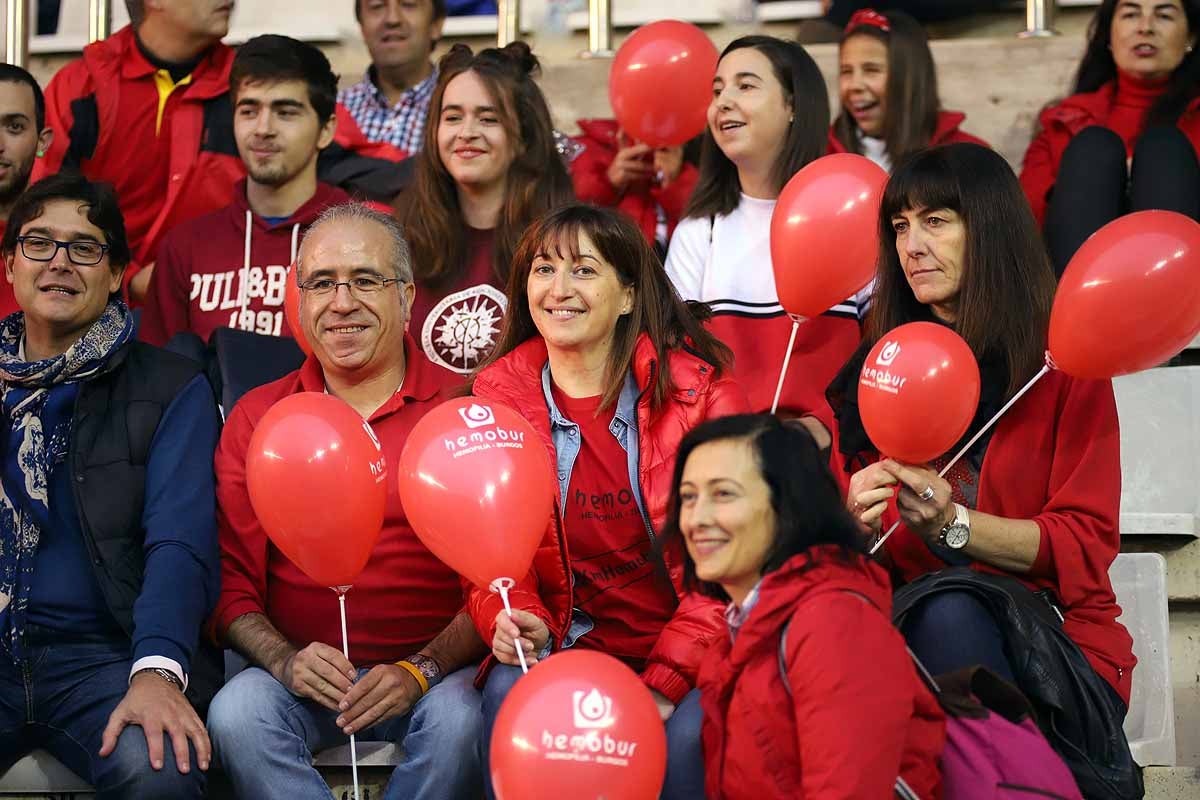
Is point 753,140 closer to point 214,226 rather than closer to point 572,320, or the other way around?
point 572,320

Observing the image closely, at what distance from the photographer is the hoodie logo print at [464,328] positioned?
382 centimetres

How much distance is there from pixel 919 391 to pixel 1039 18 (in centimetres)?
280

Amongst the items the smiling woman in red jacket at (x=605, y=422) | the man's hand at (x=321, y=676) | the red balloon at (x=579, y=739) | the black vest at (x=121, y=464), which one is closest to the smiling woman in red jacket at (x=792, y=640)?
the red balloon at (x=579, y=739)

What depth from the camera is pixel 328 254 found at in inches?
131

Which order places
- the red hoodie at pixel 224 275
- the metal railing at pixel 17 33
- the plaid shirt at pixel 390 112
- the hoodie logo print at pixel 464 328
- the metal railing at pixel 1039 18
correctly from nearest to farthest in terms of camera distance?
the hoodie logo print at pixel 464 328
the red hoodie at pixel 224 275
the plaid shirt at pixel 390 112
the metal railing at pixel 1039 18
the metal railing at pixel 17 33

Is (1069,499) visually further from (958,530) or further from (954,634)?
(954,634)

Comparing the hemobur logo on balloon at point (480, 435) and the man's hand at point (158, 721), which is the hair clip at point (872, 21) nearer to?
the hemobur logo on balloon at point (480, 435)

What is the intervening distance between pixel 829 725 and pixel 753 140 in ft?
6.46

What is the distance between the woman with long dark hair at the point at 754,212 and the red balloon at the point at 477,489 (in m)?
0.96

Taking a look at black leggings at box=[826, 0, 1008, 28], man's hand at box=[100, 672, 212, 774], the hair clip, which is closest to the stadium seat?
man's hand at box=[100, 672, 212, 774]

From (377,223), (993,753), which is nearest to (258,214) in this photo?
(377,223)

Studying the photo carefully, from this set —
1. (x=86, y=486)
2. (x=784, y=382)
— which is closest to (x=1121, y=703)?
(x=784, y=382)

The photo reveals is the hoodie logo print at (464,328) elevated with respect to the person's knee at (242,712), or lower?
elevated

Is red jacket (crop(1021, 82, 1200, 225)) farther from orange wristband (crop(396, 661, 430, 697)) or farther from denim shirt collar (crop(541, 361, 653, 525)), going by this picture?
orange wristband (crop(396, 661, 430, 697))
